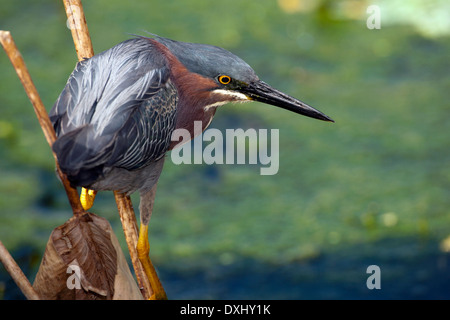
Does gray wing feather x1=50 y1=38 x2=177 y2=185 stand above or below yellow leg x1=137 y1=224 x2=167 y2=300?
above

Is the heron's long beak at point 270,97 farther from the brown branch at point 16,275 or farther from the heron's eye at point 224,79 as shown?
the brown branch at point 16,275

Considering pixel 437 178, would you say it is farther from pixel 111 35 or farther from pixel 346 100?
pixel 111 35

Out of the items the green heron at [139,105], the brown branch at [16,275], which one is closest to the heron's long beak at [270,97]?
the green heron at [139,105]

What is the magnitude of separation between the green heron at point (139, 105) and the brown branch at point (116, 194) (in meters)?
0.03

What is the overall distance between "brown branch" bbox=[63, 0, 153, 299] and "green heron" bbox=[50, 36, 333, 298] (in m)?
0.03

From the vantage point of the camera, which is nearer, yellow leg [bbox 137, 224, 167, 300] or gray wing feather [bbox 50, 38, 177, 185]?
gray wing feather [bbox 50, 38, 177, 185]

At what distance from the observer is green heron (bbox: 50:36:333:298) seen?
1949 mm

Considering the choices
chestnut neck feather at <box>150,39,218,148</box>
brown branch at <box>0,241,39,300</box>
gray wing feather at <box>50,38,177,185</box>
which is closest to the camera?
brown branch at <box>0,241,39,300</box>

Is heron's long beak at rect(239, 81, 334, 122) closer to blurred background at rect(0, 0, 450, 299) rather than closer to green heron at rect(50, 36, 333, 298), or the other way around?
green heron at rect(50, 36, 333, 298)

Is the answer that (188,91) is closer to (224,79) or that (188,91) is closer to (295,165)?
(224,79)

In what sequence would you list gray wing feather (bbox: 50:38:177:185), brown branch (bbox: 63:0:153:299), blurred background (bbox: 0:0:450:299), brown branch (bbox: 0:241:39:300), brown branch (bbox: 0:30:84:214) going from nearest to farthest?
brown branch (bbox: 0:30:84:214)
brown branch (bbox: 0:241:39:300)
gray wing feather (bbox: 50:38:177:185)
brown branch (bbox: 63:0:153:299)
blurred background (bbox: 0:0:450:299)

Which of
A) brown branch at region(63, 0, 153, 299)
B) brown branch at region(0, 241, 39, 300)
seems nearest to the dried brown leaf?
brown branch at region(0, 241, 39, 300)

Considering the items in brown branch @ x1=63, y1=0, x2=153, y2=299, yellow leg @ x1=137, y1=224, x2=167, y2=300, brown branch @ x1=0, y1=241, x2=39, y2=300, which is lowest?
brown branch @ x1=0, y1=241, x2=39, y2=300

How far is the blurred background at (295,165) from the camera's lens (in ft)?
11.4
